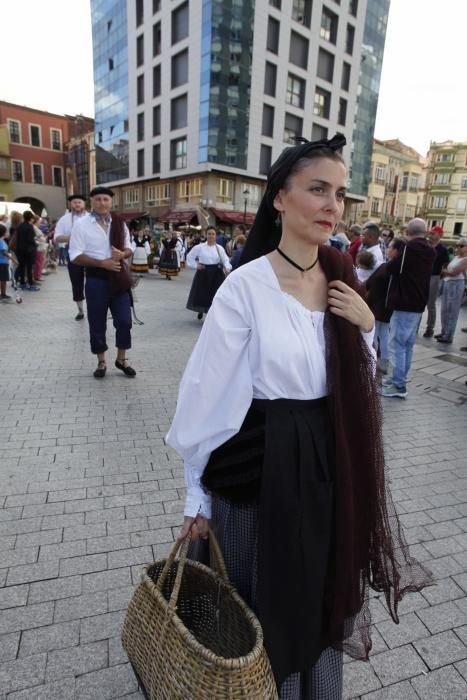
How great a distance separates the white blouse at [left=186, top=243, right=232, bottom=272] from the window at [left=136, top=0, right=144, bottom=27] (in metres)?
37.0

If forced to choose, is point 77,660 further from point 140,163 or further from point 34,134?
point 34,134

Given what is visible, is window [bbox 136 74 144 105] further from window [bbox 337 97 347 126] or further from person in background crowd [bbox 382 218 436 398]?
person in background crowd [bbox 382 218 436 398]

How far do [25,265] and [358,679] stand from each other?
12.2m

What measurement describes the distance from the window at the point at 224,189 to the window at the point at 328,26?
570 inches

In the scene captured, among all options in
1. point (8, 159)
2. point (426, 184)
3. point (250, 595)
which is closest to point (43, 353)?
point (250, 595)

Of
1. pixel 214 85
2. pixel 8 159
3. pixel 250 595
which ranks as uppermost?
pixel 214 85

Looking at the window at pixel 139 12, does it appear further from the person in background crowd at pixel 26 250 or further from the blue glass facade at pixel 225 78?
the person in background crowd at pixel 26 250

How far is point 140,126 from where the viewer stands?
120 feet

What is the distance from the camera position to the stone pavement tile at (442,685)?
1.78m

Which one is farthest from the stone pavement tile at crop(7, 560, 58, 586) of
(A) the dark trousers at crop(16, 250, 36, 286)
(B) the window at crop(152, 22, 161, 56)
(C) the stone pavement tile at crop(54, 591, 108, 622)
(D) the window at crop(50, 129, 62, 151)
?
(D) the window at crop(50, 129, 62, 151)

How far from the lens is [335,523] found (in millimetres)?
1333

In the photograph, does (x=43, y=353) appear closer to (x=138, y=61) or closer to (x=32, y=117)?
(x=138, y=61)

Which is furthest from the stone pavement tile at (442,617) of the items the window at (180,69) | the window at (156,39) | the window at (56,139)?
the window at (56,139)

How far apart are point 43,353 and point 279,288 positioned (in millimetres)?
5685
